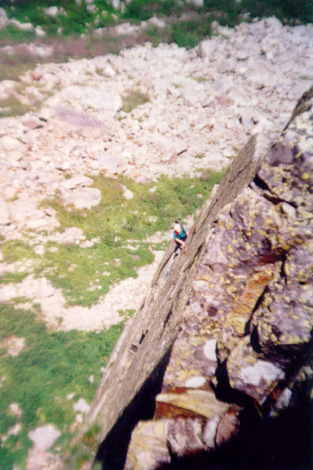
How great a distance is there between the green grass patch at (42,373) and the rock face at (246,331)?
5.59 meters

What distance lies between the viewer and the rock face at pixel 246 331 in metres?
2.04

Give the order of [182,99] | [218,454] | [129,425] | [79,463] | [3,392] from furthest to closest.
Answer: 1. [182,99]
2. [3,392]
3. [79,463]
4. [129,425]
5. [218,454]

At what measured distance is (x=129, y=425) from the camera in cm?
359

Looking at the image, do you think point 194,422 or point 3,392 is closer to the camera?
point 194,422

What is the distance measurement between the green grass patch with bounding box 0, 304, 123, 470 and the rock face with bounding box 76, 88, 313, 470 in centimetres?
559

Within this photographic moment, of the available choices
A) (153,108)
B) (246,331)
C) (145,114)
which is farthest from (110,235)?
(153,108)

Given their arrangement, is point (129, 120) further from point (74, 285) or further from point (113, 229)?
point (74, 285)

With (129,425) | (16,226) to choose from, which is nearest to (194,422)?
(129,425)

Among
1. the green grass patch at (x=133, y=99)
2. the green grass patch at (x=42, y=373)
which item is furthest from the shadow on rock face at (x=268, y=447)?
the green grass patch at (x=133, y=99)

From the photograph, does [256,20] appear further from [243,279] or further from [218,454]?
[218,454]

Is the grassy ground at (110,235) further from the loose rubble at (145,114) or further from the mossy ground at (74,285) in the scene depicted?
the loose rubble at (145,114)

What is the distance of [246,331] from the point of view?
2480mm

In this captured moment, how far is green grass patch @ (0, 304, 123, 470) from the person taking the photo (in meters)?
6.55

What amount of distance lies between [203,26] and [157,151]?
1311cm
